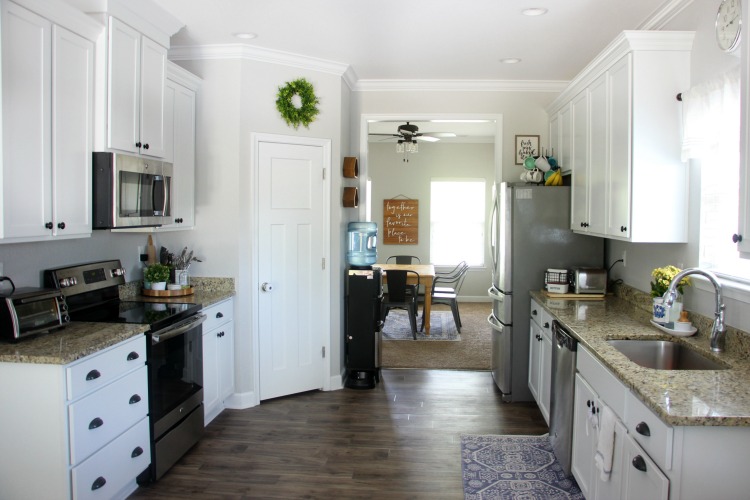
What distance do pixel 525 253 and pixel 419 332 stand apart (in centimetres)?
291

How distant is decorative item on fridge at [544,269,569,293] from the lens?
13.4 feet

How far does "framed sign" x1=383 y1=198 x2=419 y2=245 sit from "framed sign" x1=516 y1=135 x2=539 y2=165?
427 centimetres

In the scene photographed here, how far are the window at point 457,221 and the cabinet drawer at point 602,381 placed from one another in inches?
253

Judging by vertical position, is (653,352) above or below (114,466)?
above

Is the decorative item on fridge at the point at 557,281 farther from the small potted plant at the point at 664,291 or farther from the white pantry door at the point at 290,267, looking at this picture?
the white pantry door at the point at 290,267

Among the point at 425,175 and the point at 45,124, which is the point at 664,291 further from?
the point at 425,175

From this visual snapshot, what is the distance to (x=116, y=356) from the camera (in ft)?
8.43

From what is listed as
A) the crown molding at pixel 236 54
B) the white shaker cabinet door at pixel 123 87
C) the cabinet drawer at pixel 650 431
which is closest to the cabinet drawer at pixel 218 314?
the white shaker cabinet door at pixel 123 87

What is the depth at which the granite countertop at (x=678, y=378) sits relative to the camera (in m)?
1.72

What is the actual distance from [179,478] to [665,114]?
3.28 meters

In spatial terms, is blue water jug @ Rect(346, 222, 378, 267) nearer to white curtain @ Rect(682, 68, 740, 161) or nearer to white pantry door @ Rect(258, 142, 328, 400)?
white pantry door @ Rect(258, 142, 328, 400)

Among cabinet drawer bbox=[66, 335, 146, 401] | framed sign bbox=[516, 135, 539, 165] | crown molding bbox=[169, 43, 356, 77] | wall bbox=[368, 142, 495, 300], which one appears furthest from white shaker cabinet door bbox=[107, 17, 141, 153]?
wall bbox=[368, 142, 495, 300]

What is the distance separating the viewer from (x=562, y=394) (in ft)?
10.1

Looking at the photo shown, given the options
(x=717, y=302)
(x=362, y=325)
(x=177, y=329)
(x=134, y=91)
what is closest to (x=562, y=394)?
(x=717, y=302)
